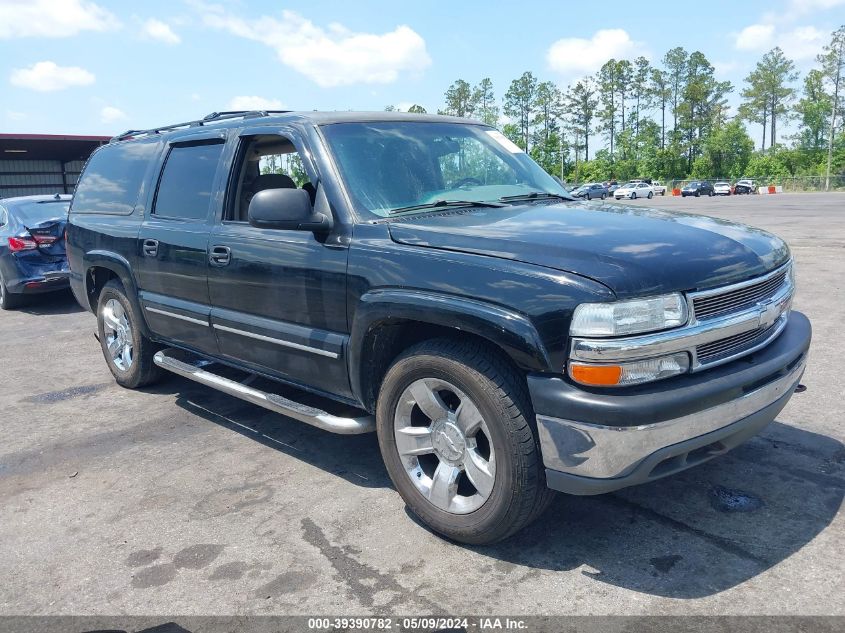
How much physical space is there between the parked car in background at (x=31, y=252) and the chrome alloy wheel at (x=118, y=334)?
14.5 ft

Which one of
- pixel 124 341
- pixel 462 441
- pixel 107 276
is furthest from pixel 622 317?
pixel 107 276

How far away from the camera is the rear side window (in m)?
5.32

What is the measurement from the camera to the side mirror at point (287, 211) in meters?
3.46

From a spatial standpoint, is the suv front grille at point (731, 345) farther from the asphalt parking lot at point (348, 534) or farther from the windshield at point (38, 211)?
the windshield at point (38, 211)

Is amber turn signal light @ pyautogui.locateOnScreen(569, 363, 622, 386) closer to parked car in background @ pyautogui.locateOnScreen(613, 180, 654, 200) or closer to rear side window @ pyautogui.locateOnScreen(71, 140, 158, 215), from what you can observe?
rear side window @ pyautogui.locateOnScreen(71, 140, 158, 215)

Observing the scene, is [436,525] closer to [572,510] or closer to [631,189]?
[572,510]

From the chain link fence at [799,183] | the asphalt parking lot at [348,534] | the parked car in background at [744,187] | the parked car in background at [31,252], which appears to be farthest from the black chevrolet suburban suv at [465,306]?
the chain link fence at [799,183]

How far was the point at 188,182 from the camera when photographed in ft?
15.6

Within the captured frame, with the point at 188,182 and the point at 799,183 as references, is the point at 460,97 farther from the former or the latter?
the point at 188,182

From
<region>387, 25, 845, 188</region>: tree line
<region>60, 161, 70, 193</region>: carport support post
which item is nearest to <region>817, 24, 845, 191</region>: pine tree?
<region>387, 25, 845, 188</region>: tree line

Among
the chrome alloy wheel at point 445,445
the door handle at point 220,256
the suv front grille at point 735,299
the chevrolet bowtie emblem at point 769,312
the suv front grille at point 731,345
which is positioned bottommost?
the chrome alloy wheel at point 445,445

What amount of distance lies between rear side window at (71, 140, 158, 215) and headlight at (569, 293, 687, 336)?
12.7 ft

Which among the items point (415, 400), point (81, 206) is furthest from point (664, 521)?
point (81, 206)

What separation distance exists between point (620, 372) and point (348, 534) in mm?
1541
